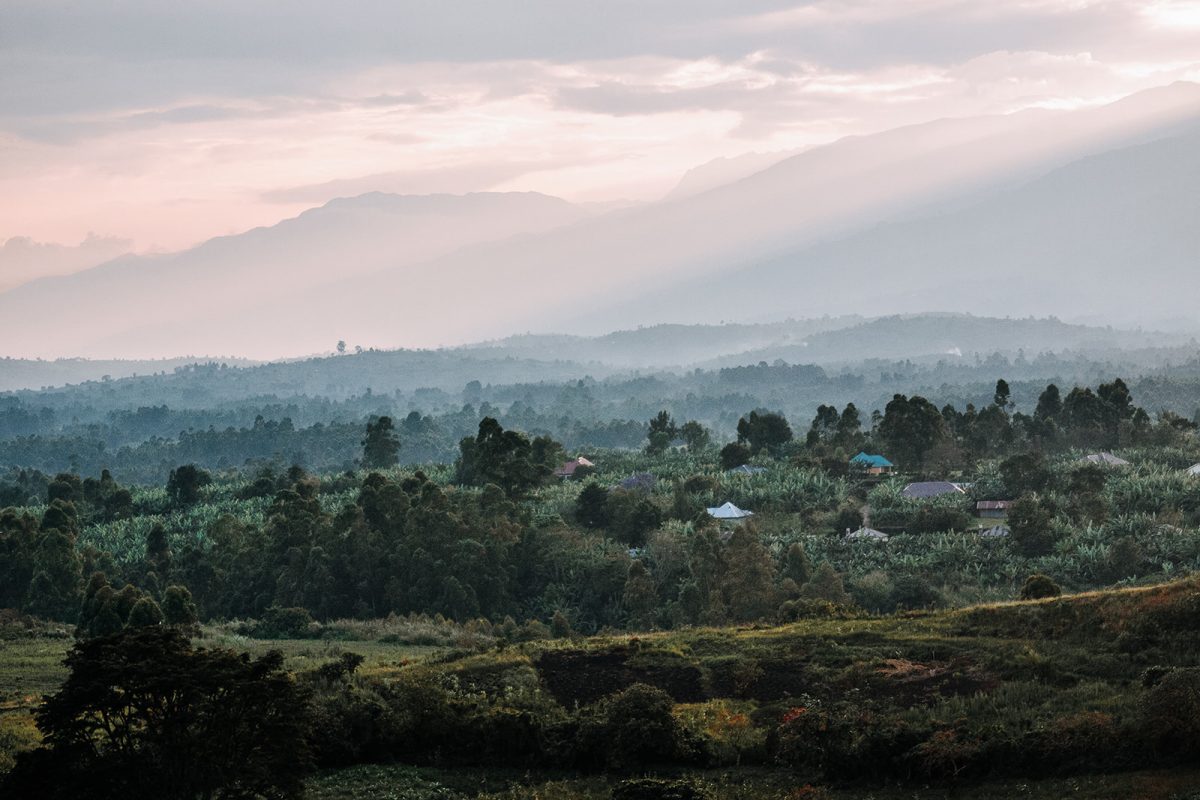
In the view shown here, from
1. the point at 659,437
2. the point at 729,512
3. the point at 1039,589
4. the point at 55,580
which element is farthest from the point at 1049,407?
the point at 55,580

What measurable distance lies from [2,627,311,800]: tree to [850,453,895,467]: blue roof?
62.6 meters

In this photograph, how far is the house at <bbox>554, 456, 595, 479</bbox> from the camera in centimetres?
9338

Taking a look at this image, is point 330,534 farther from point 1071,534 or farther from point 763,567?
point 1071,534

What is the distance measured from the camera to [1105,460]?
250 feet

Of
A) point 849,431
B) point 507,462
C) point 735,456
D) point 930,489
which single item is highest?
point 507,462

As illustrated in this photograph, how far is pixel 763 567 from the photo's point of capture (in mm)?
54156

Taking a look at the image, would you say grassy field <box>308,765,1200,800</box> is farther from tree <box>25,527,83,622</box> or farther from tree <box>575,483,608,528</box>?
tree <box>575,483,608,528</box>

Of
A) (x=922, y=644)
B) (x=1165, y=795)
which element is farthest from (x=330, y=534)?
(x=1165, y=795)

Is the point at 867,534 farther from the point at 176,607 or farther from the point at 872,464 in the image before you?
→ the point at 176,607

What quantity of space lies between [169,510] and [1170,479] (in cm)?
6073

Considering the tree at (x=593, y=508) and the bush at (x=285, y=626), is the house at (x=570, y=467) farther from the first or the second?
the bush at (x=285, y=626)

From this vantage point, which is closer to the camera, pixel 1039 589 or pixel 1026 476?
pixel 1039 589

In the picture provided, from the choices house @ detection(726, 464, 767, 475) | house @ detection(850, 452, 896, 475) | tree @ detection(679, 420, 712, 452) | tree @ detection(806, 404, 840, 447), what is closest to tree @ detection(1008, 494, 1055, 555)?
house @ detection(850, 452, 896, 475)

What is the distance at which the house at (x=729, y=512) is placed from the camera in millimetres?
72188
